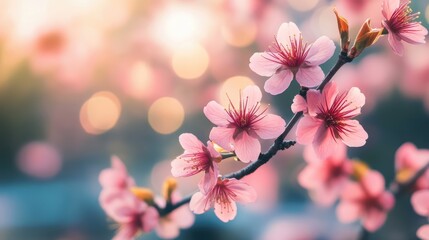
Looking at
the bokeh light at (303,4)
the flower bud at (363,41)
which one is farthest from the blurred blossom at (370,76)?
the flower bud at (363,41)

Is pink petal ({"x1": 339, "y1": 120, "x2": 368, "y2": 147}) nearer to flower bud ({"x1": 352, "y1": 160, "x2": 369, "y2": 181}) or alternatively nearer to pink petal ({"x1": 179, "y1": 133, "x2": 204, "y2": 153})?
pink petal ({"x1": 179, "y1": 133, "x2": 204, "y2": 153})

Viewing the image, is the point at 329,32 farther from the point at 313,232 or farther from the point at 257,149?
the point at 257,149

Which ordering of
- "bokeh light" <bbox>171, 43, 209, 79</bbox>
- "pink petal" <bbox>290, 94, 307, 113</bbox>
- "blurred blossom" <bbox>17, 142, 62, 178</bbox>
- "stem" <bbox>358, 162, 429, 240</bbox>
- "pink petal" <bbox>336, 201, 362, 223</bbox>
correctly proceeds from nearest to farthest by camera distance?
1. "pink petal" <bbox>290, 94, 307, 113</bbox>
2. "stem" <bbox>358, 162, 429, 240</bbox>
3. "pink petal" <bbox>336, 201, 362, 223</bbox>
4. "bokeh light" <bbox>171, 43, 209, 79</bbox>
5. "blurred blossom" <bbox>17, 142, 62, 178</bbox>

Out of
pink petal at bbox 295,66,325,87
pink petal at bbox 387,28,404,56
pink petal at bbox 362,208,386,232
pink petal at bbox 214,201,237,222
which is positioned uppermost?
pink petal at bbox 387,28,404,56

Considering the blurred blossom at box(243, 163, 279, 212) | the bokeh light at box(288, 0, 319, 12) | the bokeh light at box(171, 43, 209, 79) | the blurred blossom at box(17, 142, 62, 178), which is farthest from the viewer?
the blurred blossom at box(17, 142, 62, 178)

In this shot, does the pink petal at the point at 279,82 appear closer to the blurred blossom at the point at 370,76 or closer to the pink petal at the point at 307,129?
the pink petal at the point at 307,129

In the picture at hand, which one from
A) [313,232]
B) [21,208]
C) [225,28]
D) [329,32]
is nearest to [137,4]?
[225,28]

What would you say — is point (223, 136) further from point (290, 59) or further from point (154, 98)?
point (154, 98)

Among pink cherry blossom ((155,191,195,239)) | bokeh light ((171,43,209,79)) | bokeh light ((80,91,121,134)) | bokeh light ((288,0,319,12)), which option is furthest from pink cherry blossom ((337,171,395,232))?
bokeh light ((80,91,121,134))
